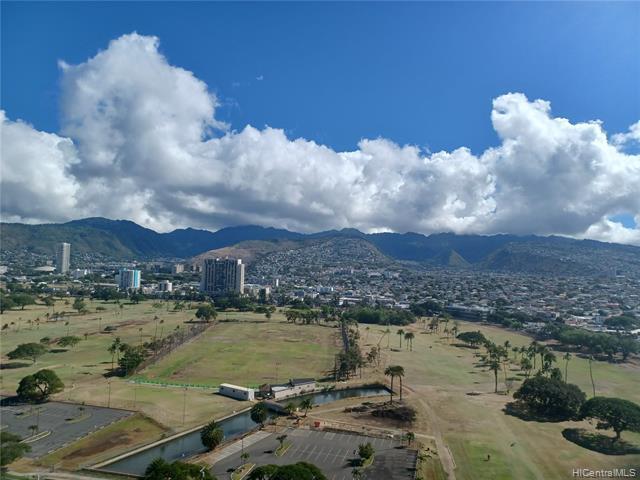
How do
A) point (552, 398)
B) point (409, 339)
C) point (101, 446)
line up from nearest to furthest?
point (101, 446), point (552, 398), point (409, 339)

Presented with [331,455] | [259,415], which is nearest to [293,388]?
[259,415]

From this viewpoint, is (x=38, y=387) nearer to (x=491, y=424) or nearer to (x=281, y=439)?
(x=281, y=439)

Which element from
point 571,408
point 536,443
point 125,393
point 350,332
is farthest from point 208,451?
point 350,332

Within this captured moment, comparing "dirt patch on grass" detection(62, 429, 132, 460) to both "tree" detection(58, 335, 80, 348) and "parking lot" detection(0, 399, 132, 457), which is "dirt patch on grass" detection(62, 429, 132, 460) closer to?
"parking lot" detection(0, 399, 132, 457)

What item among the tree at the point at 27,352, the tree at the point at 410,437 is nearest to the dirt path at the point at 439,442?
the tree at the point at 410,437

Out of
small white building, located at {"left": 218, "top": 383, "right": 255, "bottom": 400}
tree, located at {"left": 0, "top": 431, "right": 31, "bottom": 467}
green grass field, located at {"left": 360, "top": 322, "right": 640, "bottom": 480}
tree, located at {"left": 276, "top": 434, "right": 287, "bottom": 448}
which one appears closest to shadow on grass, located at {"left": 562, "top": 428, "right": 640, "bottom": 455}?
green grass field, located at {"left": 360, "top": 322, "right": 640, "bottom": 480}
